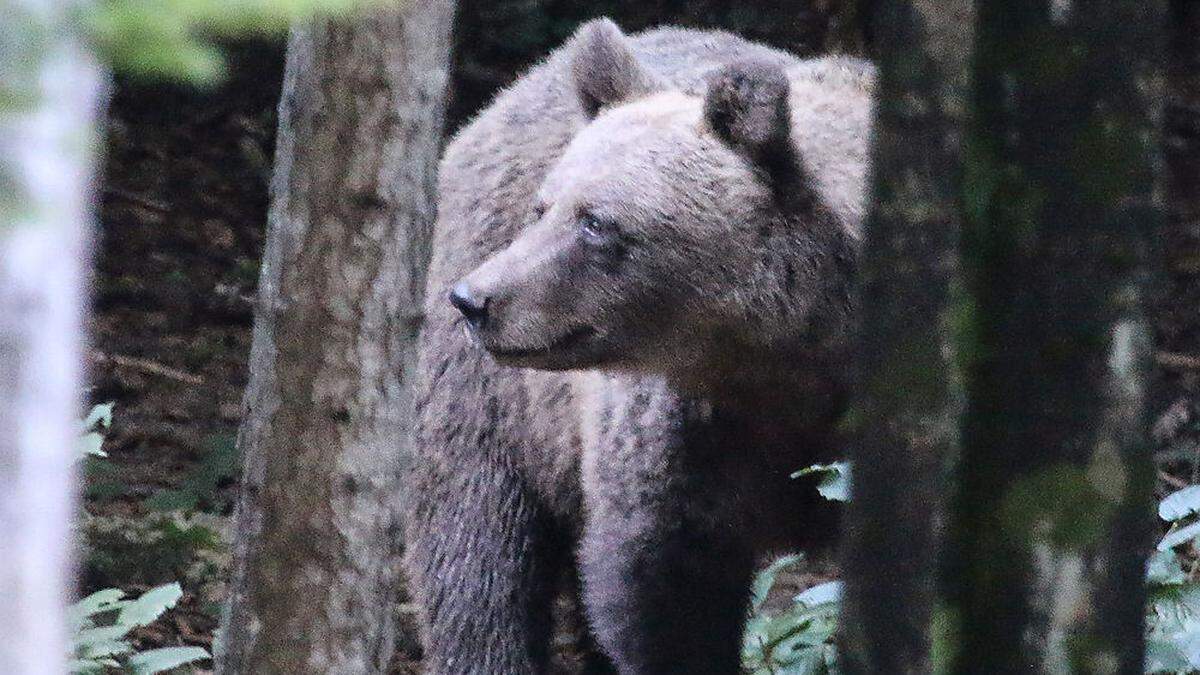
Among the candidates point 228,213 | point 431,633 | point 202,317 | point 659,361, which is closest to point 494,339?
point 659,361

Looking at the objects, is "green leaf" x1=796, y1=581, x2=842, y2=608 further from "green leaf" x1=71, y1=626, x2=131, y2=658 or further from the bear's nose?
"green leaf" x1=71, y1=626, x2=131, y2=658

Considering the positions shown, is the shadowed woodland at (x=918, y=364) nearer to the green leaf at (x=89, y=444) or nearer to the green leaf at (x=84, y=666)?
the green leaf at (x=84, y=666)

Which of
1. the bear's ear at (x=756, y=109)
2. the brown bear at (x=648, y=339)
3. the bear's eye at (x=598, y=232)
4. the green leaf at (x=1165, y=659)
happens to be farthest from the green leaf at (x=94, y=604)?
the green leaf at (x=1165, y=659)

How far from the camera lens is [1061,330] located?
114 inches

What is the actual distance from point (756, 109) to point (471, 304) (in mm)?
900

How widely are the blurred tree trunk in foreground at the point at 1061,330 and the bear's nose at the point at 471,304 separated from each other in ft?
7.00

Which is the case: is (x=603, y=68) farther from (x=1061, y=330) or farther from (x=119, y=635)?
(x=1061, y=330)

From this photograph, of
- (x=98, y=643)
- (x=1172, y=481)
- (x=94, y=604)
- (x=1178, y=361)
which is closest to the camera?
(x=98, y=643)

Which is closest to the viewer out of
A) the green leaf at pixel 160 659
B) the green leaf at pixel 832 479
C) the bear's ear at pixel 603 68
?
the green leaf at pixel 832 479

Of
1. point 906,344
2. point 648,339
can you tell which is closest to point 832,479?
point 648,339

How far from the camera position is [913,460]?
3061 mm

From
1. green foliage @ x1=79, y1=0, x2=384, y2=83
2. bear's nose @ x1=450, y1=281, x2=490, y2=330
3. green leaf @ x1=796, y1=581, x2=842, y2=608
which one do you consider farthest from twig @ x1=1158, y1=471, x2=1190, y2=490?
green foliage @ x1=79, y1=0, x2=384, y2=83

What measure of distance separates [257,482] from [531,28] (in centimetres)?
827

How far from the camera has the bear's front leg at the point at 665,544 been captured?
5348mm
